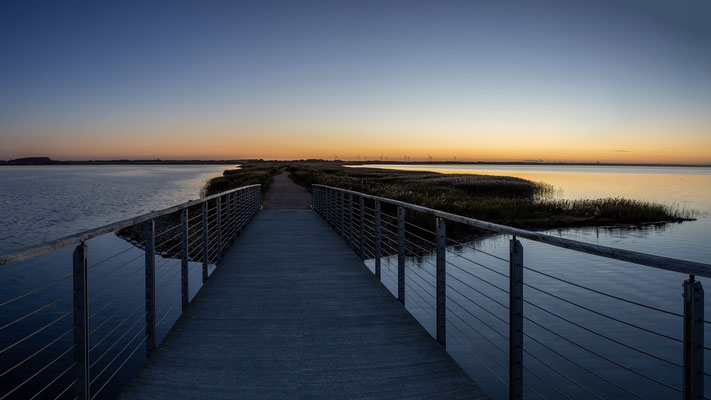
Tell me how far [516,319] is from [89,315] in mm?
6600

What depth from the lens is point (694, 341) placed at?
6.22ft

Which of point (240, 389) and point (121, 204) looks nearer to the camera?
point (240, 389)

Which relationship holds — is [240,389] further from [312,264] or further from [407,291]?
[407,291]

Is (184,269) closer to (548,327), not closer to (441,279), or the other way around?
(441,279)

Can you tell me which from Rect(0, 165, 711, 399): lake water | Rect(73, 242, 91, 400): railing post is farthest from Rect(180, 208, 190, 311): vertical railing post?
Rect(73, 242, 91, 400): railing post

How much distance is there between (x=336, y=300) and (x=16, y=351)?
4801mm

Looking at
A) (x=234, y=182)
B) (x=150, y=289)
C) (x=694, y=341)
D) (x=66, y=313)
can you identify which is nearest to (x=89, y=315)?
(x=150, y=289)

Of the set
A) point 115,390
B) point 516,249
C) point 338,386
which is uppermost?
point 516,249

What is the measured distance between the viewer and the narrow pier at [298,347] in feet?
10.7

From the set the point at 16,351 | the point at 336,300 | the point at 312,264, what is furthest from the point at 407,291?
the point at 16,351

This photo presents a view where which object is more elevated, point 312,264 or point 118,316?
point 312,264

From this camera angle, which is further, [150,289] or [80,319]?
[150,289]

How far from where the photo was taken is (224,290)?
586cm

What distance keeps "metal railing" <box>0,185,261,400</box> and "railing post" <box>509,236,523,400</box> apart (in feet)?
8.48
